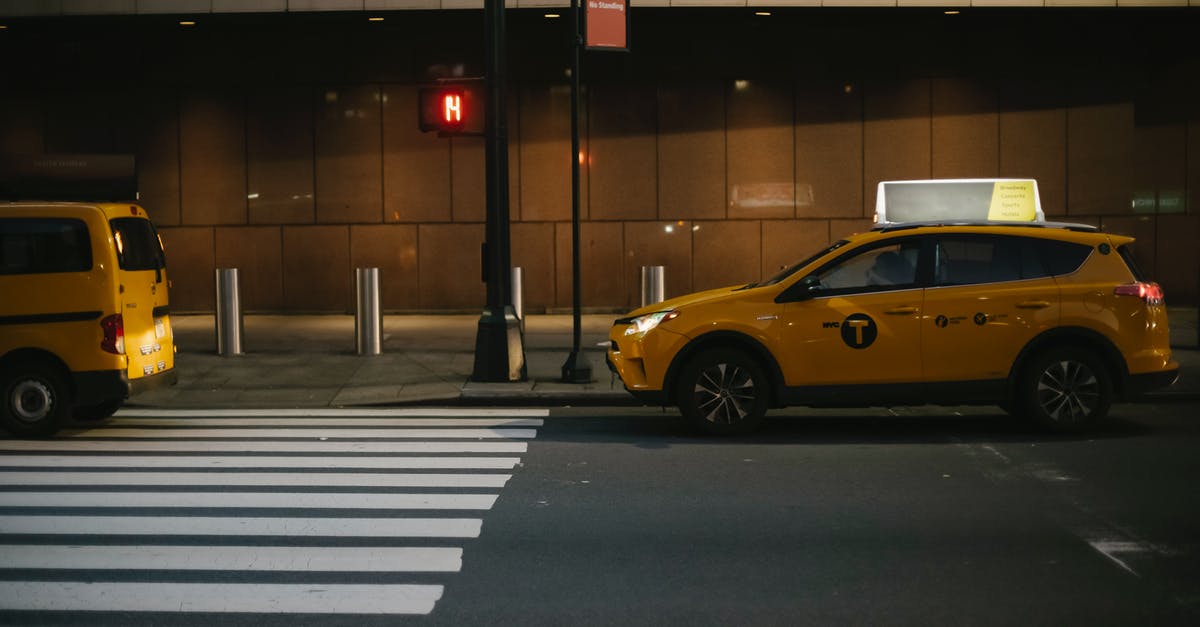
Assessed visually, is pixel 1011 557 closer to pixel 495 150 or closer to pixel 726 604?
pixel 726 604

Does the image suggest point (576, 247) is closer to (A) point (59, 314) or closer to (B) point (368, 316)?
(B) point (368, 316)

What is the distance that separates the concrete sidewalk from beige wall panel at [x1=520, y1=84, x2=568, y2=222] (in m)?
2.55

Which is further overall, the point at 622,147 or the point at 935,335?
the point at 622,147

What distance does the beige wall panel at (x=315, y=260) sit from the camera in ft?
73.5

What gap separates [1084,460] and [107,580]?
22.5 ft

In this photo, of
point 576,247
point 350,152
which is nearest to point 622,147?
point 350,152

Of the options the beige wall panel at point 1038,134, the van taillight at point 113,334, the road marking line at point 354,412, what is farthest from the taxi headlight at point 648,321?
the beige wall panel at point 1038,134

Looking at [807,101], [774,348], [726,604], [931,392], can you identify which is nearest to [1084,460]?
[931,392]

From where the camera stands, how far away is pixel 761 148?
22125mm

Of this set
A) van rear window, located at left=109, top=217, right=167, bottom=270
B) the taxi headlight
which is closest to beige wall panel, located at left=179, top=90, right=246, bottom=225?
van rear window, located at left=109, top=217, right=167, bottom=270

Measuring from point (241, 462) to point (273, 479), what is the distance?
821 mm

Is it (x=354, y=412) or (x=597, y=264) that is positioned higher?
(x=597, y=264)

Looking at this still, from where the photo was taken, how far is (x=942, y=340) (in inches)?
425

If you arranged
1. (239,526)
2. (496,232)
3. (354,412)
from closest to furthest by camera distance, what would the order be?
1. (239,526)
2. (354,412)
3. (496,232)
